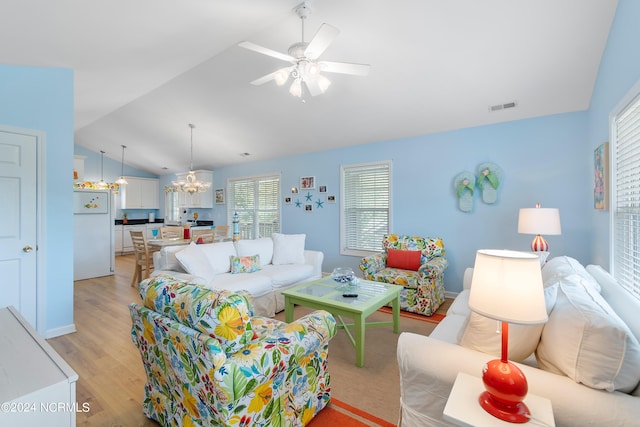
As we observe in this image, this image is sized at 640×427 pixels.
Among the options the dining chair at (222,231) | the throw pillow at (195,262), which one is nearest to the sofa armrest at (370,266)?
the throw pillow at (195,262)

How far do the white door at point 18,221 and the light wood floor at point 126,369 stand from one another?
0.57 meters

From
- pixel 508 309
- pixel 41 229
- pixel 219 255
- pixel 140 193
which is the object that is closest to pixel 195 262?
pixel 219 255

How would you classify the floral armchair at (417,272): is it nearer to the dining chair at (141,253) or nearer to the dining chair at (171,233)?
the dining chair at (141,253)

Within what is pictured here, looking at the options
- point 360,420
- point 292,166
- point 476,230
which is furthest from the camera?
point 292,166

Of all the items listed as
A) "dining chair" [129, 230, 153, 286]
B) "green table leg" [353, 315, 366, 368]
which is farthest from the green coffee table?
"dining chair" [129, 230, 153, 286]

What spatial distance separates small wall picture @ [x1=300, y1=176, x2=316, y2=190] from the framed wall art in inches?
157

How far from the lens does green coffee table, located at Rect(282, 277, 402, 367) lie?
8.04 feet

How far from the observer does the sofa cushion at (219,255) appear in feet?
11.7

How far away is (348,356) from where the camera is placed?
262 centimetres

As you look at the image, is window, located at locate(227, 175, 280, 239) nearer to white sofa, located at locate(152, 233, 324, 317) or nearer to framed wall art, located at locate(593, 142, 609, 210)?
white sofa, located at locate(152, 233, 324, 317)

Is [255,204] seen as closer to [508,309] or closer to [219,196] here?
[219,196]

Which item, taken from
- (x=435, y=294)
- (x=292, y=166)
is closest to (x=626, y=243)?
(x=435, y=294)

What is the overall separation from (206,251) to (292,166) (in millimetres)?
2950

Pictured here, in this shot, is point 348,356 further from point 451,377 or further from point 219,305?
point 219,305
